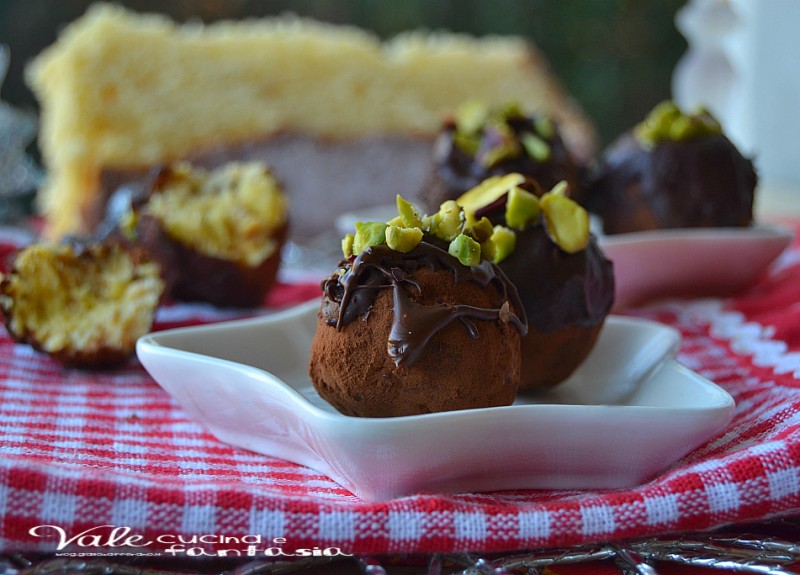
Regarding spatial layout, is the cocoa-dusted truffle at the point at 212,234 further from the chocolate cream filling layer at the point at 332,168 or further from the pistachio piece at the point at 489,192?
the chocolate cream filling layer at the point at 332,168

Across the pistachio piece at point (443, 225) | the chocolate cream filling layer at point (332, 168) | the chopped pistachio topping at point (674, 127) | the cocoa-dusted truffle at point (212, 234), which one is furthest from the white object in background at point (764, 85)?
the pistachio piece at point (443, 225)

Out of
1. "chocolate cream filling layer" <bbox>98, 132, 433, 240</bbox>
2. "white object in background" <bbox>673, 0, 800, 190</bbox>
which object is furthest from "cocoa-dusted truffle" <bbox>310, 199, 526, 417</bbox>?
"white object in background" <bbox>673, 0, 800, 190</bbox>

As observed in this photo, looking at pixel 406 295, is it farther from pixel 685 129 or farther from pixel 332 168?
pixel 332 168

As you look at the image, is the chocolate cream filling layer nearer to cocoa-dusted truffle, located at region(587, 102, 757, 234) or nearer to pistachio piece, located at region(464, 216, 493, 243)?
cocoa-dusted truffle, located at region(587, 102, 757, 234)

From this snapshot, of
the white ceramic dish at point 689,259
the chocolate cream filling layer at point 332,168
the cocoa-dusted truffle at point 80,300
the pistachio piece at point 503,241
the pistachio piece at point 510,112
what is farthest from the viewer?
the chocolate cream filling layer at point 332,168

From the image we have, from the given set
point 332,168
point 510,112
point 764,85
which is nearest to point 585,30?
point 764,85

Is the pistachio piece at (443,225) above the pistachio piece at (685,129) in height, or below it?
below
